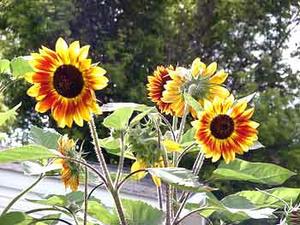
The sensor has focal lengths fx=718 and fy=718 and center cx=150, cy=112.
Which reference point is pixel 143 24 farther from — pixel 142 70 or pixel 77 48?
pixel 77 48

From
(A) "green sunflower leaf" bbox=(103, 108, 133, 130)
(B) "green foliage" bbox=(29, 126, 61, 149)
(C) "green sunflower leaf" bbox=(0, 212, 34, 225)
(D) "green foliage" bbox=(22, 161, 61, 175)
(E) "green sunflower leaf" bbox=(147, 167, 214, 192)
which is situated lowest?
(C) "green sunflower leaf" bbox=(0, 212, 34, 225)

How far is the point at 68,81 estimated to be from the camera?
618 millimetres

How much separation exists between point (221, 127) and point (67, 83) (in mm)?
150

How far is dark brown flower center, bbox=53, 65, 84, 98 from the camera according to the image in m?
0.61

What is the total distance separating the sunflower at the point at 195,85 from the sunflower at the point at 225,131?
57 millimetres

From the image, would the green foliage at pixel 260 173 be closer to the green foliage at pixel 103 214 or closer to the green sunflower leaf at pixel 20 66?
the green foliage at pixel 103 214

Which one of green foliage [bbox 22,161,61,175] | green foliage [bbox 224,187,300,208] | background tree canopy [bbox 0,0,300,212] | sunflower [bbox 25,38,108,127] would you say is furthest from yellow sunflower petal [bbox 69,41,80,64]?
background tree canopy [bbox 0,0,300,212]

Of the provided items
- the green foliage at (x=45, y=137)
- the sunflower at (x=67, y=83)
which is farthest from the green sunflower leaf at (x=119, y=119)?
the green foliage at (x=45, y=137)

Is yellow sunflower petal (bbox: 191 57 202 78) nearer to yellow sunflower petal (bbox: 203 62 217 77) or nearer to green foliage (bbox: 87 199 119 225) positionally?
yellow sunflower petal (bbox: 203 62 217 77)

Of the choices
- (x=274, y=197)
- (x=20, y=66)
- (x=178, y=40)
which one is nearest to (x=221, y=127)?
(x=274, y=197)

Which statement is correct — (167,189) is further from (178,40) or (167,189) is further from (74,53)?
(178,40)

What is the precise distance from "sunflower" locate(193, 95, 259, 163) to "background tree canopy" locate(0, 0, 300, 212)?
15.5 feet

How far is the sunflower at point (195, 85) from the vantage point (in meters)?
0.73

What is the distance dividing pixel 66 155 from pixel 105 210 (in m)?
0.07
